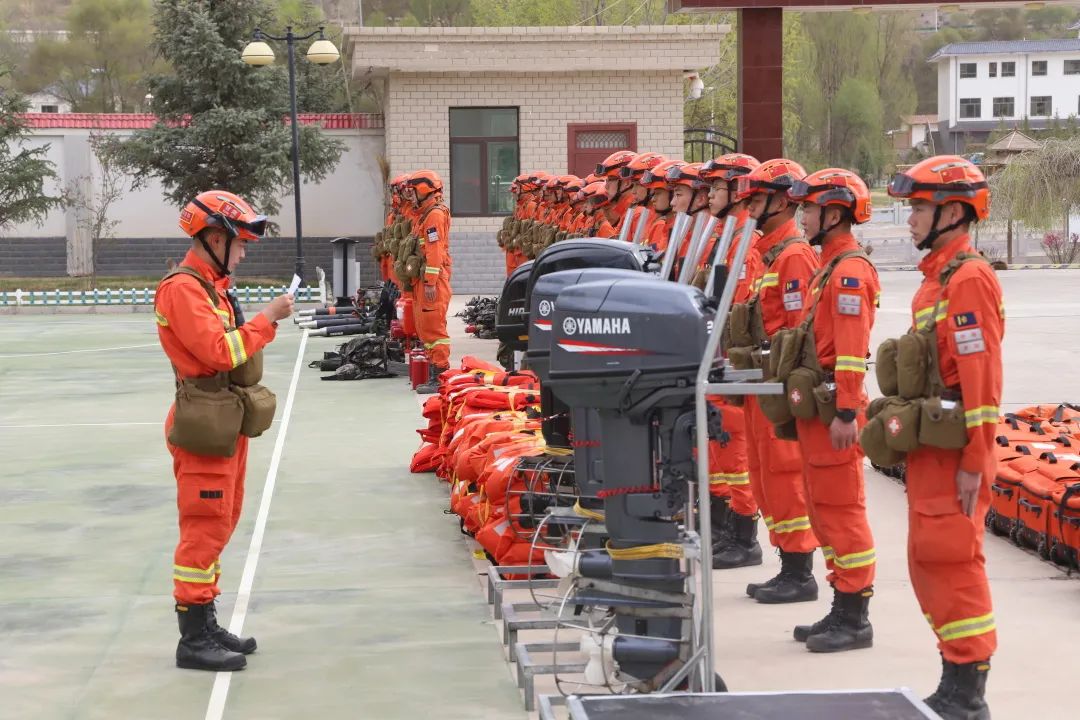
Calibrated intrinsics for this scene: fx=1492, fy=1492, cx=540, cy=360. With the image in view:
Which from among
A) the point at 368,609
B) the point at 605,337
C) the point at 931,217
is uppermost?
the point at 931,217

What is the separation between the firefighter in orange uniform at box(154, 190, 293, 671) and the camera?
6.79 metres

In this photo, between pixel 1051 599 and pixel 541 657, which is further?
pixel 1051 599

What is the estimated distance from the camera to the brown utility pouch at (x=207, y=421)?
6812mm

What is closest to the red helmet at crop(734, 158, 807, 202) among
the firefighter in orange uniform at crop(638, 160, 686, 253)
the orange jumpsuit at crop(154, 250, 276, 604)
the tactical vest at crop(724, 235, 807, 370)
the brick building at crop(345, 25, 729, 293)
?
the tactical vest at crop(724, 235, 807, 370)

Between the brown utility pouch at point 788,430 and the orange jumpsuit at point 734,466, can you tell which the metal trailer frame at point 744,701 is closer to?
the brown utility pouch at point 788,430

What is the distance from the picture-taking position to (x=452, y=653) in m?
7.29

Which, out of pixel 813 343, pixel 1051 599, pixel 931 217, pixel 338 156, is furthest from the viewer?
pixel 338 156

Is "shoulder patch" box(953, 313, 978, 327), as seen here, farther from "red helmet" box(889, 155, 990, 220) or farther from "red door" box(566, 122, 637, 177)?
"red door" box(566, 122, 637, 177)

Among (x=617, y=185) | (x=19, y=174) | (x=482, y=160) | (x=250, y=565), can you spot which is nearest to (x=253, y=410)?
(x=250, y=565)

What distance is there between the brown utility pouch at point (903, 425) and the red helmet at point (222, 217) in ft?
9.68

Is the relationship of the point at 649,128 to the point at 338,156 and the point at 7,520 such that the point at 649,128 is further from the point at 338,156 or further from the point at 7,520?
the point at 7,520

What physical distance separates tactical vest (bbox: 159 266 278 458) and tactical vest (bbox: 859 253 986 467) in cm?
280

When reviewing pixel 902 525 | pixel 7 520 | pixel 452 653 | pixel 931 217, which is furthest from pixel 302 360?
pixel 931 217

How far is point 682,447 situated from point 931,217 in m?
1.44
